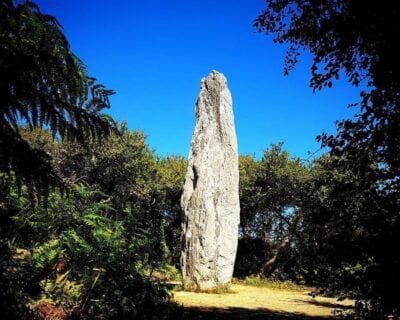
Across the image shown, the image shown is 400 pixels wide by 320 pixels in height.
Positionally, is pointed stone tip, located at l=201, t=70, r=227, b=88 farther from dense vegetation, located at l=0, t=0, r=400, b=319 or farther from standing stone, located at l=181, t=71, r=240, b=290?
dense vegetation, located at l=0, t=0, r=400, b=319

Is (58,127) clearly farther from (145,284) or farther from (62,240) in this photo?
(62,240)

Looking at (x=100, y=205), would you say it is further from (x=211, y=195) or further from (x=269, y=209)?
(x=269, y=209)

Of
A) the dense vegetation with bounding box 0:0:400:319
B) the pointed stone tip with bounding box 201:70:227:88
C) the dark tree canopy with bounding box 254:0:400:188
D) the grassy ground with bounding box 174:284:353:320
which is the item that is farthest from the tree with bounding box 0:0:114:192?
the pointed stone tip with bounding box 201:70:227:88

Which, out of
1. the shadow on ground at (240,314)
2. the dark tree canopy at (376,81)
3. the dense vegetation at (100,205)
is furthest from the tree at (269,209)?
the dark tree canopy at (376,81)

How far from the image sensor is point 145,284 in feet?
15.8

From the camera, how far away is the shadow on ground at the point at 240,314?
7.38 meters

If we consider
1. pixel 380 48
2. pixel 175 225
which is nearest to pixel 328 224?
pixel 380 48

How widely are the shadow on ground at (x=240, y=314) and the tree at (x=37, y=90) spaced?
5.67m

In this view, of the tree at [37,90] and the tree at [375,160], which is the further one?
the tree at [375,160]

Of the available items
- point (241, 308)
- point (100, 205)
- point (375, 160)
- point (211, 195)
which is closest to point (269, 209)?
point (211, 195)

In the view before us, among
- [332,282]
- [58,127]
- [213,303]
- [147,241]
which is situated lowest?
[213,303]

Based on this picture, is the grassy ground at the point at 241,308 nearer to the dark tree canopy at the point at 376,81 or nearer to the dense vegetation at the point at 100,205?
the dense vegetation at the point at 100,205

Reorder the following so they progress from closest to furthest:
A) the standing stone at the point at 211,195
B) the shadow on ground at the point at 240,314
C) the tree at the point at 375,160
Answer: the tree at the point at 375,160, the shadow on ground at the point at 240,314, the standing stone at the point at 211,195

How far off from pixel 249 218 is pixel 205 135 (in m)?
11.7
